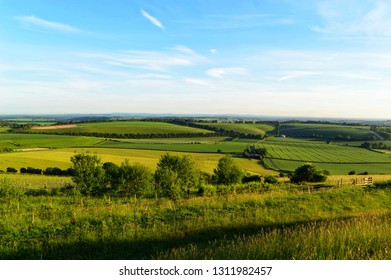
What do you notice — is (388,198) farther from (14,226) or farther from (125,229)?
(14,226)

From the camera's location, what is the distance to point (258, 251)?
16.5ft

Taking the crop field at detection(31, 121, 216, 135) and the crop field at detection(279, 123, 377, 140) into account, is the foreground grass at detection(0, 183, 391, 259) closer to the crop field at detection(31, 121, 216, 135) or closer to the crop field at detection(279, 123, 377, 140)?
the crop field at detection(31, 121, 216, 135)

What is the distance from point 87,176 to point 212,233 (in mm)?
23973

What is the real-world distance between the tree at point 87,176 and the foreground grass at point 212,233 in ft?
55.6

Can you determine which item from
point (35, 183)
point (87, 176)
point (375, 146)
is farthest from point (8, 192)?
point (375, 146)

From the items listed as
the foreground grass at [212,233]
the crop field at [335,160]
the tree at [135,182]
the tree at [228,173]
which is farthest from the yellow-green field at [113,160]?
the foreground grass at [212,233]

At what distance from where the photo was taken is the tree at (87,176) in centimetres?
3062

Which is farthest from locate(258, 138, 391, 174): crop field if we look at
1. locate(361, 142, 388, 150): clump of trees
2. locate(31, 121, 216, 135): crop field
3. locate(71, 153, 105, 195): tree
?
locate(31, 121, 216, 135): crop field

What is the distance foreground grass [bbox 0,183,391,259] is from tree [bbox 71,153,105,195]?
1695 centimetres

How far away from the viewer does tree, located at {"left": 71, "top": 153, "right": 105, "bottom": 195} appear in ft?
100

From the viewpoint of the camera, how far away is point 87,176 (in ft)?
102

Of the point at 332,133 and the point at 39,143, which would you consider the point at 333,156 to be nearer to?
the point at 332,133

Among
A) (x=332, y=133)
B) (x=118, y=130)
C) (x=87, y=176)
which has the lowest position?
(x=87, y=176)

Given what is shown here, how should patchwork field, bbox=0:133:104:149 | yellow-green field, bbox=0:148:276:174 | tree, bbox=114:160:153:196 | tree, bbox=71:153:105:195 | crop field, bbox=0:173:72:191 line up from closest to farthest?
tree, bbox=71:153:105:195
tree, bbox=114:160:153:196
crop field, bbox=0:173:72:191
yellow-green field, bbox=0:148:276:174
patchwork field, bbox=0:133:104:149
